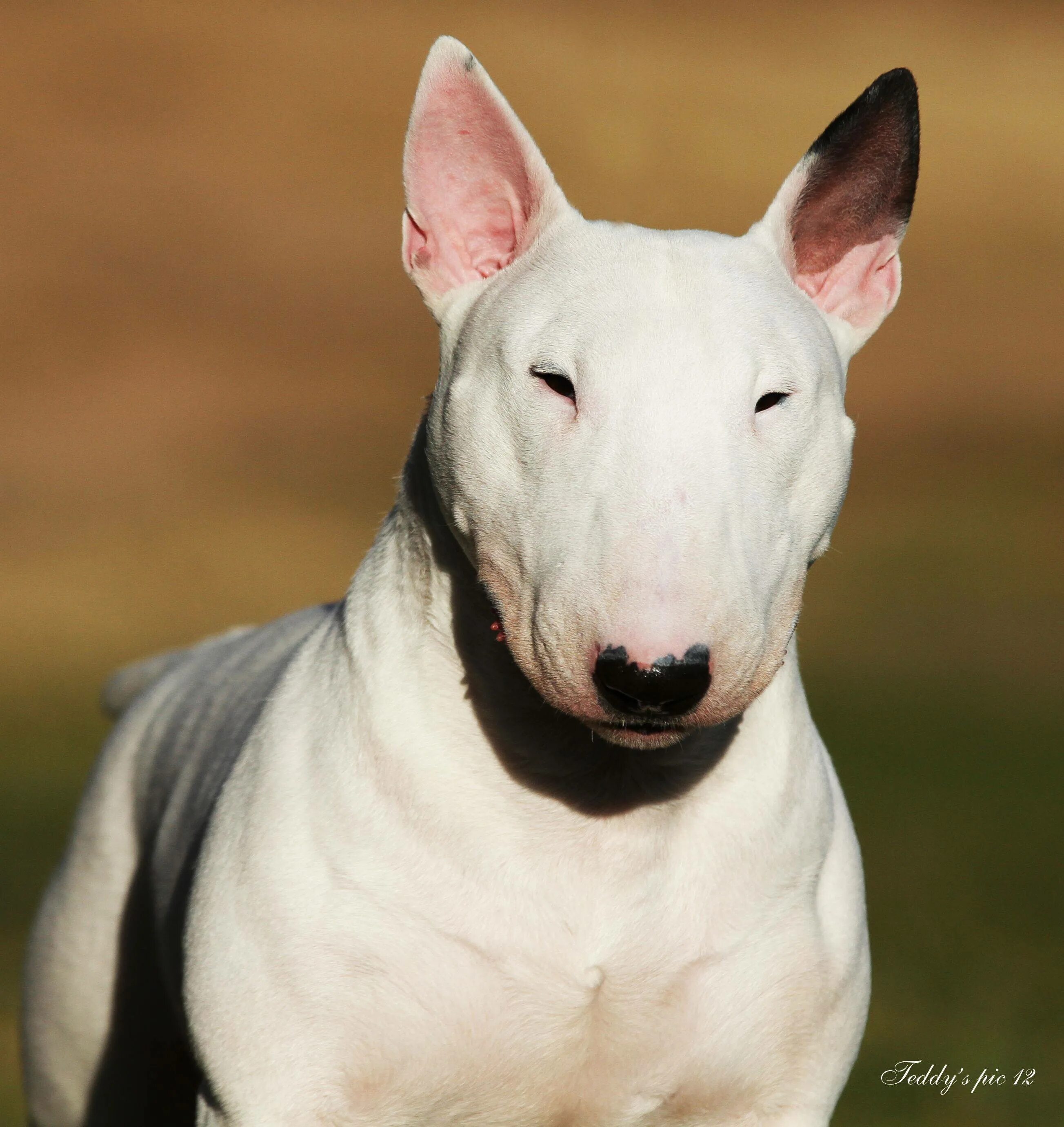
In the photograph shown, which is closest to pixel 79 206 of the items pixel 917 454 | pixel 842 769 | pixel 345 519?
pixel 345 519

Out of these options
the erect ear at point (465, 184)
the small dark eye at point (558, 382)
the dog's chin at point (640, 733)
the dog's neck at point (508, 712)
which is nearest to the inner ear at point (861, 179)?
the erect ear at point (465, 184)

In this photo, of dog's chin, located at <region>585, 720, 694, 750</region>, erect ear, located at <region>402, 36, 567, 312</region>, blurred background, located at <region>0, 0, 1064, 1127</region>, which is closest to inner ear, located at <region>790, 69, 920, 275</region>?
erect ear, located at <region>402, 36, 567, 312</region>

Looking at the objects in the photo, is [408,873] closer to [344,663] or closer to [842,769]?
[344,663]


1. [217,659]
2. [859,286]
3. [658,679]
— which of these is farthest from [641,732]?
[217,659]

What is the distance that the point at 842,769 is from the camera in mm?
11312

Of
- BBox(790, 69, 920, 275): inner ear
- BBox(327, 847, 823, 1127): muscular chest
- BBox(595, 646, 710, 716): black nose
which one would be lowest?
BBox(327, 847, 823, 1127): muscular chest

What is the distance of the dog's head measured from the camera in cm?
259

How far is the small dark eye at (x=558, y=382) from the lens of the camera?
111 inches

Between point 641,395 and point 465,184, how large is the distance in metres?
0.77

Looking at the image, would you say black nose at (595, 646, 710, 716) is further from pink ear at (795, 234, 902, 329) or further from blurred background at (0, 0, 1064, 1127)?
blurred background at (0, 0, 1064, 1127)

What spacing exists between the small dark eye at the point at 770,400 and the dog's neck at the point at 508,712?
1.95 feet

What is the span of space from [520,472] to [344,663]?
0.64m

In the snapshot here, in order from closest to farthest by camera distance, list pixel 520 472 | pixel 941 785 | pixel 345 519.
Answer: pixel 520 472 → pixel 941 785 → pixel 345 519

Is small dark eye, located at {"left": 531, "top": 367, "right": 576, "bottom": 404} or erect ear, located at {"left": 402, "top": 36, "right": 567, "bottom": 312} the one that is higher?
erect ear, located at {"left": 402, "top": 36, "right": 567, "bottom": 312}
